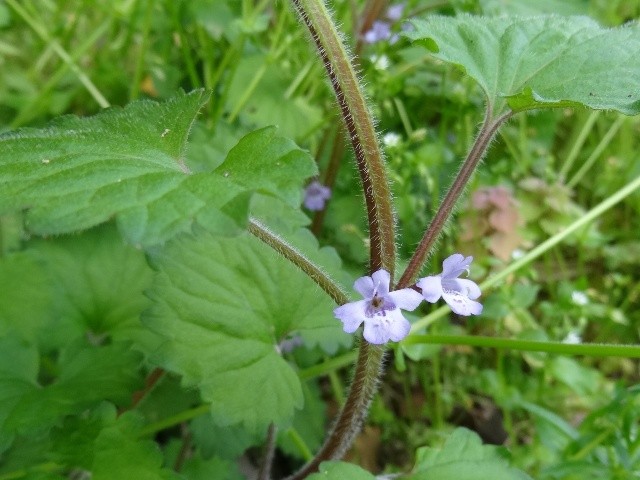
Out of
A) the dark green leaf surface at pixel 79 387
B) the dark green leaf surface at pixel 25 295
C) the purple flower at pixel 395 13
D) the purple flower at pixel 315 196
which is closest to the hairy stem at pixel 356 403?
the dark green leaf surface at pixel 79 387

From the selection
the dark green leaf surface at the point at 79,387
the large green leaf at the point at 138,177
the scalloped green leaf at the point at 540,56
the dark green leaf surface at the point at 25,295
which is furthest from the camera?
the dark green leaf surface at the point at 25,295

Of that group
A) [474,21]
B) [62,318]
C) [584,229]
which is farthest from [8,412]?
[584,229]

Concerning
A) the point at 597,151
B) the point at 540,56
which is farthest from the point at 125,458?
the point at 597,151

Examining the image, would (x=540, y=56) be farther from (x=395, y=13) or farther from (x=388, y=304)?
(x=395, y=13)

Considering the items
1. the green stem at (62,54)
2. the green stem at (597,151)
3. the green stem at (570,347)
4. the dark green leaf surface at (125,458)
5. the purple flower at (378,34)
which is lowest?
the green stem at (597,151)

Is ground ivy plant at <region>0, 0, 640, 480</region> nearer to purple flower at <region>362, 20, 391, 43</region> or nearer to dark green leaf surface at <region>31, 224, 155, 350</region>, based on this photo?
dark green leaf surface at <region>31, 224, 155, 350</region>

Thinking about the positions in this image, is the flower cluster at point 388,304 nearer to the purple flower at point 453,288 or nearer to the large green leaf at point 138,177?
the purple flower at point 453,288

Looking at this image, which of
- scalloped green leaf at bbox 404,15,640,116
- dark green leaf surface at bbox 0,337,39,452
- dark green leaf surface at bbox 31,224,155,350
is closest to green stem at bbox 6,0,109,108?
Answer: dark green leaf surface at bbox 31,224,155,350

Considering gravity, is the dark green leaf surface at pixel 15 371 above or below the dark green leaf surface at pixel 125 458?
above

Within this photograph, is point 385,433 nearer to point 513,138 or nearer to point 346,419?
point 346,419
